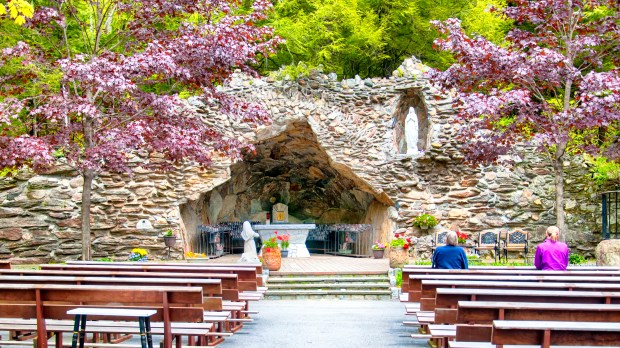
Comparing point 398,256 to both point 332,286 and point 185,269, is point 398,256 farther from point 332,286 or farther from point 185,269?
point 185,269

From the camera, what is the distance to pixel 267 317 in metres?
9.94

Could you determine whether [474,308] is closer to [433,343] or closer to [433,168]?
[433,343]

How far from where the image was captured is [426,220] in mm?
16969

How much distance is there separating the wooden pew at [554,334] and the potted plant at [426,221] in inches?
497

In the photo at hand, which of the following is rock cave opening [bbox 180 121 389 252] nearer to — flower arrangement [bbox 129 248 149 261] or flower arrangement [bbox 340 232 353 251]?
flower arrangement [bbox 340 232 353 251]

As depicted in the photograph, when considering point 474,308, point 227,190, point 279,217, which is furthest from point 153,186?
point 474,308

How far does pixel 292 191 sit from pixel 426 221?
21.8 ft

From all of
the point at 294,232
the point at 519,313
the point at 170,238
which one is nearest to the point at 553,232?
the point at 519,313

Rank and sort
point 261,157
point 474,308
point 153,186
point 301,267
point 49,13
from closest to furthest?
point 474,308 < point 49,13 < point 301,267 < point 153,186 < point 261,157

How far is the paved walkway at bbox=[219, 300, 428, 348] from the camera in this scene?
25.6 ft

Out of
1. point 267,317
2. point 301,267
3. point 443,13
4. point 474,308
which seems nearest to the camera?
point 474,308

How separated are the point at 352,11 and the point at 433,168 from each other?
6174mm

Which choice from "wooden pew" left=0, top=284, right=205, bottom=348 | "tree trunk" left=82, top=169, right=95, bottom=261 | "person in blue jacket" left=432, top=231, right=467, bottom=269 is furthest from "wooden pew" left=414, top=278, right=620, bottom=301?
"tree trunk" left=82, top=169, right=95, bottom=261

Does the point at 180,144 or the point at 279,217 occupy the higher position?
the point at 180,144
